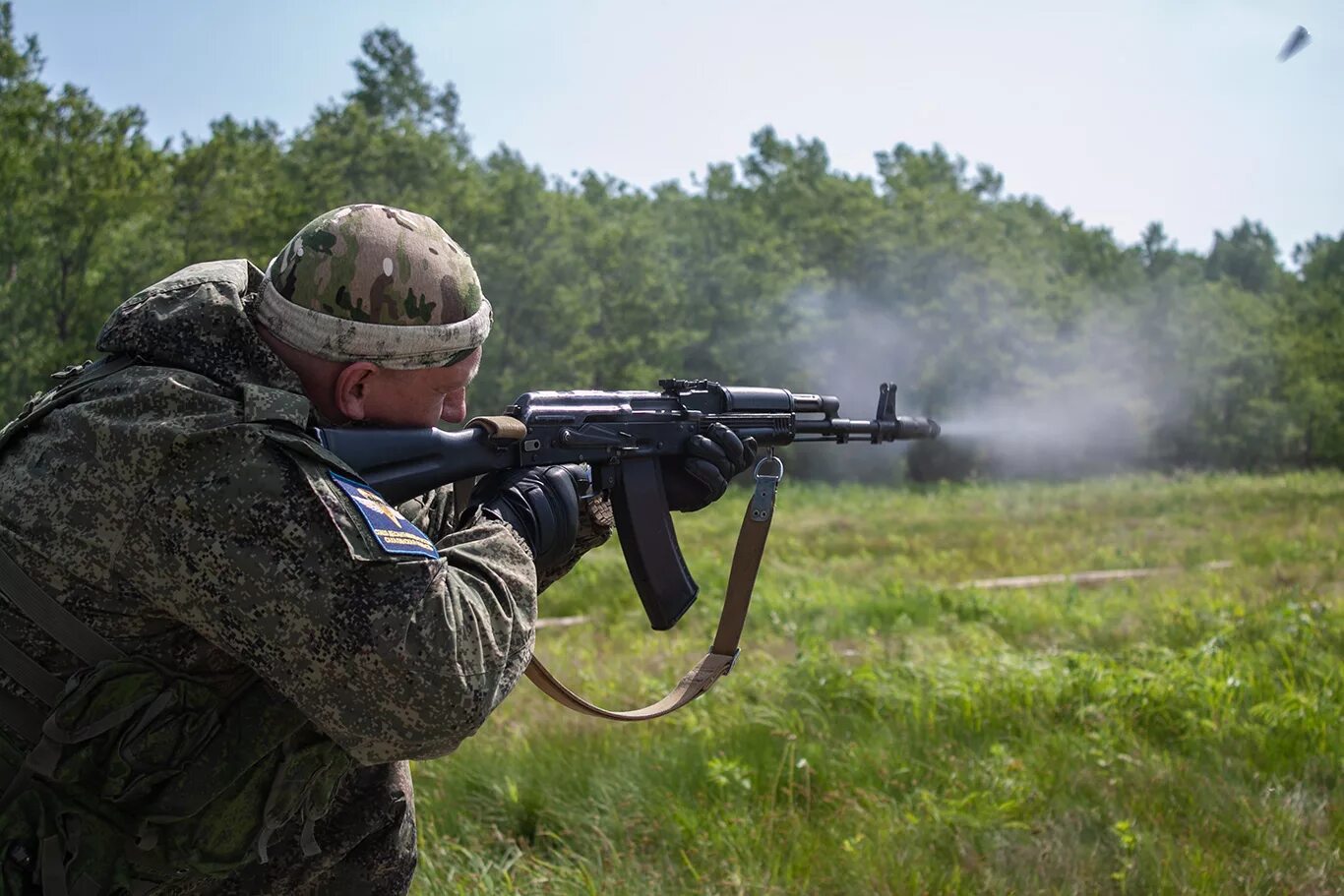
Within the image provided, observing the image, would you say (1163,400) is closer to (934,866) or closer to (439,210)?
(439,210)

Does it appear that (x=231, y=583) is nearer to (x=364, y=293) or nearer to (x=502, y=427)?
(x=364, y=293)

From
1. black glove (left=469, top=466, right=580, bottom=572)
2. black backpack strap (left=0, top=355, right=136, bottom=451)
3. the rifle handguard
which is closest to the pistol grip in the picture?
black glove (left=469, top=466, right=580, bottom=572)

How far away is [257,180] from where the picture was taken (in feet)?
65.6

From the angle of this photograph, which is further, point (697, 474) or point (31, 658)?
point (697, 474)

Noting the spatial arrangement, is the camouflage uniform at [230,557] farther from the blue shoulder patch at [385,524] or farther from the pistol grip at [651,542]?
the pistol grip at [651,542]

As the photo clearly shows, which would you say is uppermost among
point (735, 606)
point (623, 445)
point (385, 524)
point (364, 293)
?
point (364, 293)

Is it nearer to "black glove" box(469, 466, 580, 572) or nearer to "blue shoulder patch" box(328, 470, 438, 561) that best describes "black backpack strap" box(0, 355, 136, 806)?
"blue shoulder patch" box(328, 470, 438, 561)

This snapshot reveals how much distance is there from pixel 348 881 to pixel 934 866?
204 centimetres

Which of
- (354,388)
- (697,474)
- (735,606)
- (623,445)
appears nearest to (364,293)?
(354,388)

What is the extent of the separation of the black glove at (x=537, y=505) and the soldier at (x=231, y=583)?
16 centimetres

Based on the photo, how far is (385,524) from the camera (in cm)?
209

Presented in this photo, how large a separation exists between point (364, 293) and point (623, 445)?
114cm

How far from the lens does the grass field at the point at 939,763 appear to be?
3.79 meters

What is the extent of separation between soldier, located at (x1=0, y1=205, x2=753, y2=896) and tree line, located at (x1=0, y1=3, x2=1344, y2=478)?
13805mm
